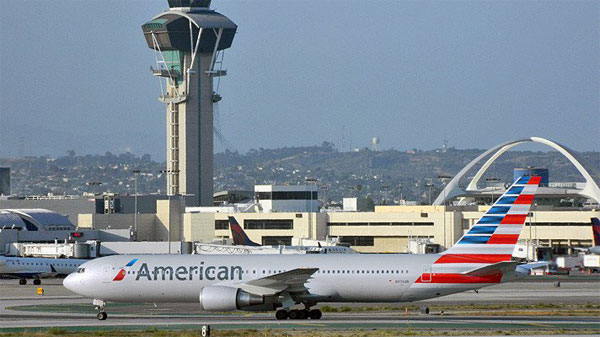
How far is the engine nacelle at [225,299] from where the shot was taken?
54.7m

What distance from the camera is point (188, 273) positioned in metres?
57.1

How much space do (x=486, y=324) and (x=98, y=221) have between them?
Result: 107m

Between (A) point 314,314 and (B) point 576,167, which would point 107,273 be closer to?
(A) point 314,314

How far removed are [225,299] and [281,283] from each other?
3.08 m

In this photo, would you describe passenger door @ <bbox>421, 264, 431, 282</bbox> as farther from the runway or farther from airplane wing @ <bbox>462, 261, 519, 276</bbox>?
airplane wing @ <bbox>462, 261, 519, 276</bbox>

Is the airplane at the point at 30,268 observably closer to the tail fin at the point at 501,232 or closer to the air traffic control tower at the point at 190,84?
the tail fin at the point at 501,232

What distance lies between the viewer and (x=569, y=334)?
1837 inches

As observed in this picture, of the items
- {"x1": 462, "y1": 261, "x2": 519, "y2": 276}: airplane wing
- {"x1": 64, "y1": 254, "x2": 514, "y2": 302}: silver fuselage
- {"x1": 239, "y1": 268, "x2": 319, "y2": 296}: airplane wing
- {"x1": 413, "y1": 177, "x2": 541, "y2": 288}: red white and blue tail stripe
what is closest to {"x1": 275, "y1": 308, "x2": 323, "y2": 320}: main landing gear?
{"x1": 64, "y1": 254, "x2": 514, "y2": 302}: silver fuselage

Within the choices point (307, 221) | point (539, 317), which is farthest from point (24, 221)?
point (539, 317)

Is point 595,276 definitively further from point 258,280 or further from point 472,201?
point 472,201

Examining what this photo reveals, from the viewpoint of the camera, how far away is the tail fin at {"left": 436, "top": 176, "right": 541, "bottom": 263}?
2170 inches

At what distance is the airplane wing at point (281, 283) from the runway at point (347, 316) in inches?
65.3

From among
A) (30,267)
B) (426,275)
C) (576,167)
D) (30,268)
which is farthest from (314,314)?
(576,167)


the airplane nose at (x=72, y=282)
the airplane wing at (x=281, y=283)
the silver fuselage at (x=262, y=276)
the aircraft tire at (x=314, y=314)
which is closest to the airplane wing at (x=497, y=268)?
the silver fuselage at (x=262, y=276)
